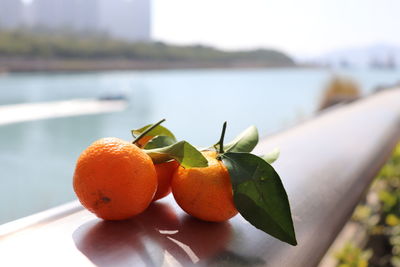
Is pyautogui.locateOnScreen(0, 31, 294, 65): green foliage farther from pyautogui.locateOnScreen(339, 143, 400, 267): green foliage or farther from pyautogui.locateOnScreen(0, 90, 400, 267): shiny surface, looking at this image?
pyautogui.locateOnScreen(0, 90, 400, 267): shiny surface

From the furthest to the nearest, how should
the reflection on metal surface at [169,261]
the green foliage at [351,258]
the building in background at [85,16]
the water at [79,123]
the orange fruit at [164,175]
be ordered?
the building in background at [85,16], the water at [79,123], the green foliage at [351,258], the orange fruit at [164,175], the reflection on metal surface at [169,261]

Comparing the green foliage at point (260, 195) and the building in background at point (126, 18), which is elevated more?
the green foliage at point (260, 195)

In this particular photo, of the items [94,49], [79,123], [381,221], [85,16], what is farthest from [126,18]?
[381,221]

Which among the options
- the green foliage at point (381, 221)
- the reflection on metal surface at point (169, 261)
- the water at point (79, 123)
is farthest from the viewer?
the water at point (79, 123)

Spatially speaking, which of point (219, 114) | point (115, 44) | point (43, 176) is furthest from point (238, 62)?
point (43, 176)

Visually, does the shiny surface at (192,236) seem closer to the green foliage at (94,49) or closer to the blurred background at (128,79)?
the blurred background at (128,79)

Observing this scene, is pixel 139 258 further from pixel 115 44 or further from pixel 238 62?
pixel 238 62

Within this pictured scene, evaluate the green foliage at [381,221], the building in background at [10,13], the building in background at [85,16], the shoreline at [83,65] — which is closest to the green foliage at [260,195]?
the green foliage at [381,221]
